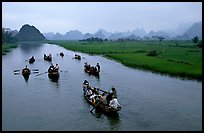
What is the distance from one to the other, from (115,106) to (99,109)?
195 cm

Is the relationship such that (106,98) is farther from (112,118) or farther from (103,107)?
(112,118)

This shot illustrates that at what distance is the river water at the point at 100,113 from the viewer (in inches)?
693

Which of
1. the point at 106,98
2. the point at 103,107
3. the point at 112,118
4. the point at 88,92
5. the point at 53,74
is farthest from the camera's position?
the point at 53,74

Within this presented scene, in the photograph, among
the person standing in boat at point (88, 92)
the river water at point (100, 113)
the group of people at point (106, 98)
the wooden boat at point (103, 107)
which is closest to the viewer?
the river water at point (100, 113)

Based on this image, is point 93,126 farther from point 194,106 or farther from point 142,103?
point 194,106

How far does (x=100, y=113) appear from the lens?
19.9 metres

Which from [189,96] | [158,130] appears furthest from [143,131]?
[189,96]

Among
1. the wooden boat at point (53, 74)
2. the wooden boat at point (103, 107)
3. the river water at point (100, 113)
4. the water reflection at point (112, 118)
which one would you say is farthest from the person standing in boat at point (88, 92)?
the wooden boat at point (53, 74)

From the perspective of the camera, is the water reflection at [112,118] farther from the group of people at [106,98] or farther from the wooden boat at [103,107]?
the group of people at [106,98]

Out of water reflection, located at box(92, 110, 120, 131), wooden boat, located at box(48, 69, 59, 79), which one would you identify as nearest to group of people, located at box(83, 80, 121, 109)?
water reflection, located at box(92, 110, 120, 131)

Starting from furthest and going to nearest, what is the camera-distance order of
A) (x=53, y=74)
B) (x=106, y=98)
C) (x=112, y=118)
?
(x=53, y=74) < (x=106, y=98) < (x=112, y=118)

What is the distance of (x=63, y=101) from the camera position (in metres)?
23.6

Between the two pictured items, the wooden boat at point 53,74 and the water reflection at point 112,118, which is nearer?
the water reflection at point 112,118

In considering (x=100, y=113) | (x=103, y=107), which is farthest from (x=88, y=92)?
(x=103, y=107)
